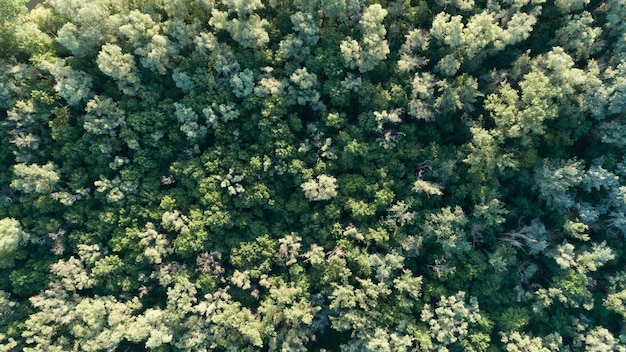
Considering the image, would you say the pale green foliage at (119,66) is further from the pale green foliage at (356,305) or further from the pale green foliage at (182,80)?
the pale green foliage at (356,305)

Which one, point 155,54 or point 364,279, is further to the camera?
point 364,279

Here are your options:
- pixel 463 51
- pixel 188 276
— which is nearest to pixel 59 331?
pixel 188 276

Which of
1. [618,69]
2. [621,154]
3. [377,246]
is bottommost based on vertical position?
[377,246]

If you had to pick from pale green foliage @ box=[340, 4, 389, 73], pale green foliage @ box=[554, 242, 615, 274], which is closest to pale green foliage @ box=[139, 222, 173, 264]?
pale green foliage @ box=[340, 4, 389, 73]

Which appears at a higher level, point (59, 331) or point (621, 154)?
point (621, 154)

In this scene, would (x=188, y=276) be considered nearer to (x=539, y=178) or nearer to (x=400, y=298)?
(x=400, y=298)

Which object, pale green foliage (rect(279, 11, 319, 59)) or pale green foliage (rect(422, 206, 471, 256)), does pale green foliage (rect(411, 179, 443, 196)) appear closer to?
Result: pale green foliage (rect(422, 206, 471, 256))

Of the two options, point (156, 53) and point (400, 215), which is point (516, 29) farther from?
point (156, 53)
